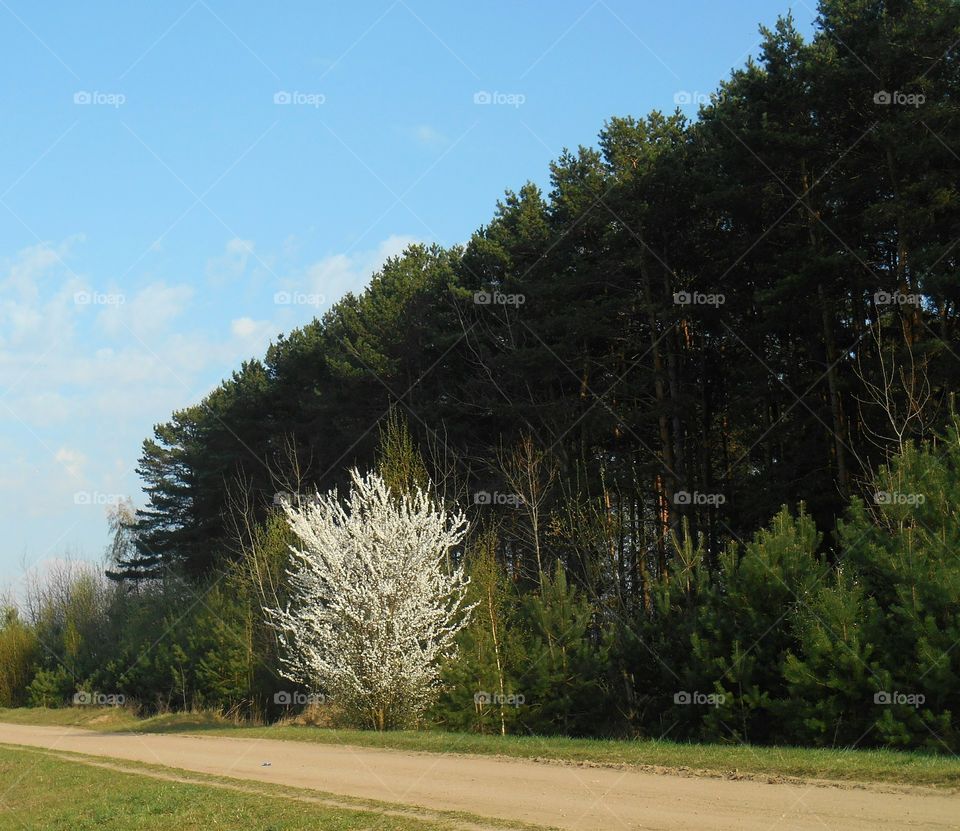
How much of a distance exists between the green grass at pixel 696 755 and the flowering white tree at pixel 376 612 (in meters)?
1.35

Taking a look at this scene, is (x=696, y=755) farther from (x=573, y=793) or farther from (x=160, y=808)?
(x=160, y=808)

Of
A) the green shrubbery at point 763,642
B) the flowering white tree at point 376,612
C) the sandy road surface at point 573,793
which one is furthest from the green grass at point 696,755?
the green shrubbery at point 763,642

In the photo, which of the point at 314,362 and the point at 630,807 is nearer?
the point at 630,807

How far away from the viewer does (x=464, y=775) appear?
14.5 m

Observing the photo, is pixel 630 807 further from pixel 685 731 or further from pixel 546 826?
pixel 685 731

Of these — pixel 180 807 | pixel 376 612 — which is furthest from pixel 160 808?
pixel 376 612

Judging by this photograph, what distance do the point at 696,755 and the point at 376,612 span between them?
1046 cm

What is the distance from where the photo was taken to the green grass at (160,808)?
1129 cm

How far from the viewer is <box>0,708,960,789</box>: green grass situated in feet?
40.0

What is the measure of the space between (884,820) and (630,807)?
2665mm

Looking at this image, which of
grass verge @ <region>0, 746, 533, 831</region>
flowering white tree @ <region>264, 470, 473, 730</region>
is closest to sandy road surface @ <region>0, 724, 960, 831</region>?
grass verge @ <region>0, 746, 533, 831</region>

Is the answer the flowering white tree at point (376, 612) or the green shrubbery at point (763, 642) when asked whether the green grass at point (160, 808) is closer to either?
the flowering white tree at point (376, 612)

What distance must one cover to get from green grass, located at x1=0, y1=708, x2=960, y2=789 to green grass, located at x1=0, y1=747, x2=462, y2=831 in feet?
14.3

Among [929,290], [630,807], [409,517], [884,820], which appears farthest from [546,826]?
[929,290]
